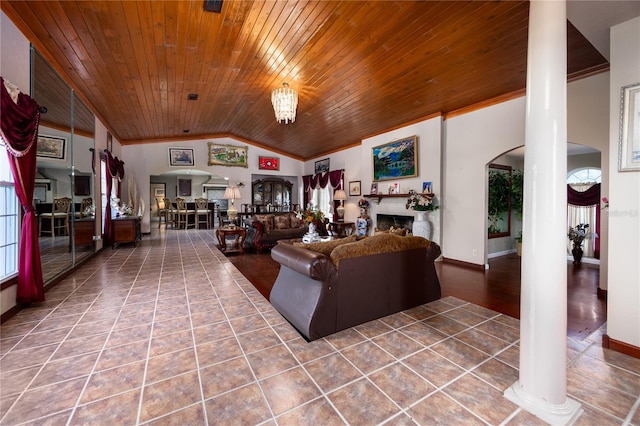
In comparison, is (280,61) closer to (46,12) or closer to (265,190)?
(46,12)

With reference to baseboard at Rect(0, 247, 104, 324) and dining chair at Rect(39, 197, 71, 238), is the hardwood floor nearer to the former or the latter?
baseboard at Rect(0, 247, 104, 324)

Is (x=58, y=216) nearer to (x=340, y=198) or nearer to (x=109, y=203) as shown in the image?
(x=109, y=203)

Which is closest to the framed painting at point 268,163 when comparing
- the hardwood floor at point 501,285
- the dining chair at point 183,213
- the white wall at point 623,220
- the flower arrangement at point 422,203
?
the dining chair at point 183,213

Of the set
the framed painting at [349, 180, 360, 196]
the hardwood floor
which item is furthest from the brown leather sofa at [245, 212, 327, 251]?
the framed painting at [349, 180, 360, 196]

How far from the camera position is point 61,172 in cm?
394

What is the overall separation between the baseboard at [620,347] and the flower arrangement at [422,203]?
305 centimetres

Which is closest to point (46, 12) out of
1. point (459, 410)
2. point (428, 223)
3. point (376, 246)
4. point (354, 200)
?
point (376, 246)

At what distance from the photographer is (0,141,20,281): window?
2580 mm

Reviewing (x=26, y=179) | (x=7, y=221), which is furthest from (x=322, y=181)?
(x=7, y=221)

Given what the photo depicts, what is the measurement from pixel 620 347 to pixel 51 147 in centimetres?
633

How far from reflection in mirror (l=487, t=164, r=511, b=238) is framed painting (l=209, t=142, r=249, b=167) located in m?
7.24

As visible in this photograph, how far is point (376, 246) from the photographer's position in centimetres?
236

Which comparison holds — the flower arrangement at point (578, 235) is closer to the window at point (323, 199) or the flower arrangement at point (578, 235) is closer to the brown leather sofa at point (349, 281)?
the brown leather sofa at point (349, 281)

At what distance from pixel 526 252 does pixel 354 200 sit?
612cm
